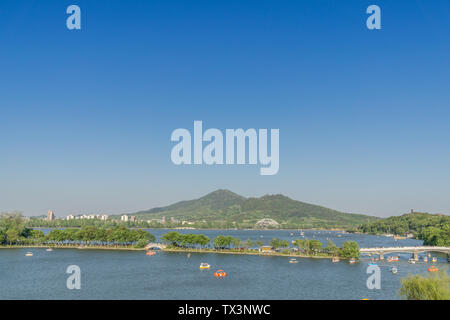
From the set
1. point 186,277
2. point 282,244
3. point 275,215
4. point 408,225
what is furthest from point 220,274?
point 275,215

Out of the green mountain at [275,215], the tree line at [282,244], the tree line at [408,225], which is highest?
the tree line at [282,244]

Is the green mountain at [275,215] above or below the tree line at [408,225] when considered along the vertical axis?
below

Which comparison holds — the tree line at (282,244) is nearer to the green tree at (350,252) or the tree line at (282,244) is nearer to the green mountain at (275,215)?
the green tree at (350,252)

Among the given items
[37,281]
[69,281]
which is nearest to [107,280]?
[69,281]

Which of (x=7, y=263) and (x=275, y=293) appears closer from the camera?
(x=275, y=293)

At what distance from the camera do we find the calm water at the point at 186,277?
21469mm

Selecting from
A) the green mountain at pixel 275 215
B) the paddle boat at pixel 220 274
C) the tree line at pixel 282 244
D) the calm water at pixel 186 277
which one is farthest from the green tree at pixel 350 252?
the green mountain at pixel 275 215

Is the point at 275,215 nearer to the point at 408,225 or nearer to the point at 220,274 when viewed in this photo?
the point at 408,225

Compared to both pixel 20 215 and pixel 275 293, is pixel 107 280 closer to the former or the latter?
pixel 275 293

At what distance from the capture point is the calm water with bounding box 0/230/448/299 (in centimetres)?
2147

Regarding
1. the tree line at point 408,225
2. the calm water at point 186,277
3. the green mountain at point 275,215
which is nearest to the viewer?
the calm water at point 186,277

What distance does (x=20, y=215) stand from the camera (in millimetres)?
54094

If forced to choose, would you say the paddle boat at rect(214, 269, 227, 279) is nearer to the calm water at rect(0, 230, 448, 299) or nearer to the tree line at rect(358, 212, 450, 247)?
the calm water at rect(0, 230, 448, 299)
